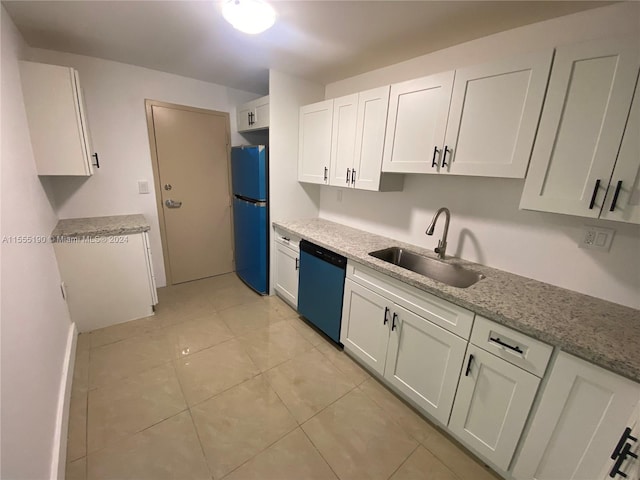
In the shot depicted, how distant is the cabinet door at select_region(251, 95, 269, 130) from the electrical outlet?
8.23 ft

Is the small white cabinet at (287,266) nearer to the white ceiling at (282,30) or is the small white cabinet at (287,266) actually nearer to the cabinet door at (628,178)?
the white ceiling at (282,30)

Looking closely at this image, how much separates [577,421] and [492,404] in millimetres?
305

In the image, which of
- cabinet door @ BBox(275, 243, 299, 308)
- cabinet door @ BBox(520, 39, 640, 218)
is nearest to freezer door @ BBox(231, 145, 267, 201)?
cabinet door @ BBox(275, 243, 299, 308)

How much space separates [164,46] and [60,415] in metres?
2.51

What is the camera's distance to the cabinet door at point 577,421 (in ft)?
3.09

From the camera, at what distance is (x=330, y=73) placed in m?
2.43

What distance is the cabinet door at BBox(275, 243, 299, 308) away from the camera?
2549 mm

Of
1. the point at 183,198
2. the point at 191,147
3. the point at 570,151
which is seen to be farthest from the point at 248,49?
the point at 570,151

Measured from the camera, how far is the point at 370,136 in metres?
2.00

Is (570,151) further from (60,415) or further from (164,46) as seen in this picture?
(60,415)

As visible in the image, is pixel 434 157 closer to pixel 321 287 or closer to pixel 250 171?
pixel 321 287

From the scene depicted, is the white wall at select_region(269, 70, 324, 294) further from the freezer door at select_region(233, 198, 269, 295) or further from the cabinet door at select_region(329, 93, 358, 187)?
the cabinet door at select_region(329, 93, 358, 187)

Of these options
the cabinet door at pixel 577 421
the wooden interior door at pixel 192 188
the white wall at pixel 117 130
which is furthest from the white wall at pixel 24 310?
the cabinet door at pixel 577 421

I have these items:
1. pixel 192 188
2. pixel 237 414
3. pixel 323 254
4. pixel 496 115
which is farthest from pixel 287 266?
pixel 496 115
